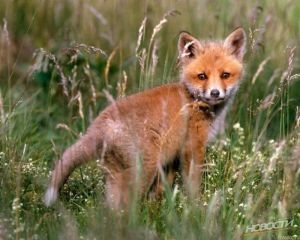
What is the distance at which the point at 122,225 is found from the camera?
13.6ft

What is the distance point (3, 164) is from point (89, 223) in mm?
1260

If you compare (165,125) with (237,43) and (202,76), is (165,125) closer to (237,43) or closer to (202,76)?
(202,76)

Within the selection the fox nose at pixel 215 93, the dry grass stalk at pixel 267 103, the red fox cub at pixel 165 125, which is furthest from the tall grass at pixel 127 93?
the fox nose at pixel 215 93

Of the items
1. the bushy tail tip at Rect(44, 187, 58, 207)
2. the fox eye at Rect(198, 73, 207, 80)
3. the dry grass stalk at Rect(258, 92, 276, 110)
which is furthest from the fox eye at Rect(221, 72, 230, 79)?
the bushy tail tip at Rect(44, 187, 58, 207)

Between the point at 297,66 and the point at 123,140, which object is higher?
the point at 297,66

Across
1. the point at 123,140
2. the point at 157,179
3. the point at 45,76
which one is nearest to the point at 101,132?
the point at 123,140

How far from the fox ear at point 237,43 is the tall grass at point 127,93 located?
0.31ft

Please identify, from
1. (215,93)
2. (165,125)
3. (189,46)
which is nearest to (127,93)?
(189,46)

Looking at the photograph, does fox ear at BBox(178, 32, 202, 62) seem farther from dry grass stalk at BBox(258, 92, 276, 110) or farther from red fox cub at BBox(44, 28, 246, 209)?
dry grass stalk at BBox(258, 92, 276, 110)

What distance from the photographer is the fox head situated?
6266mm

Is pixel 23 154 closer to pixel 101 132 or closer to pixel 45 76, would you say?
pixel 101 132

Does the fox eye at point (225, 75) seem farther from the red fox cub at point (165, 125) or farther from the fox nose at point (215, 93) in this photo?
the fox nose at point (215, 93)

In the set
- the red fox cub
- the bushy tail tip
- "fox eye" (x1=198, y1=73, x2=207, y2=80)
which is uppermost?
"fox eye" (x1=198, y1=73, x2=207, y2=80)

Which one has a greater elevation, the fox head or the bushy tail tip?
the fox head
